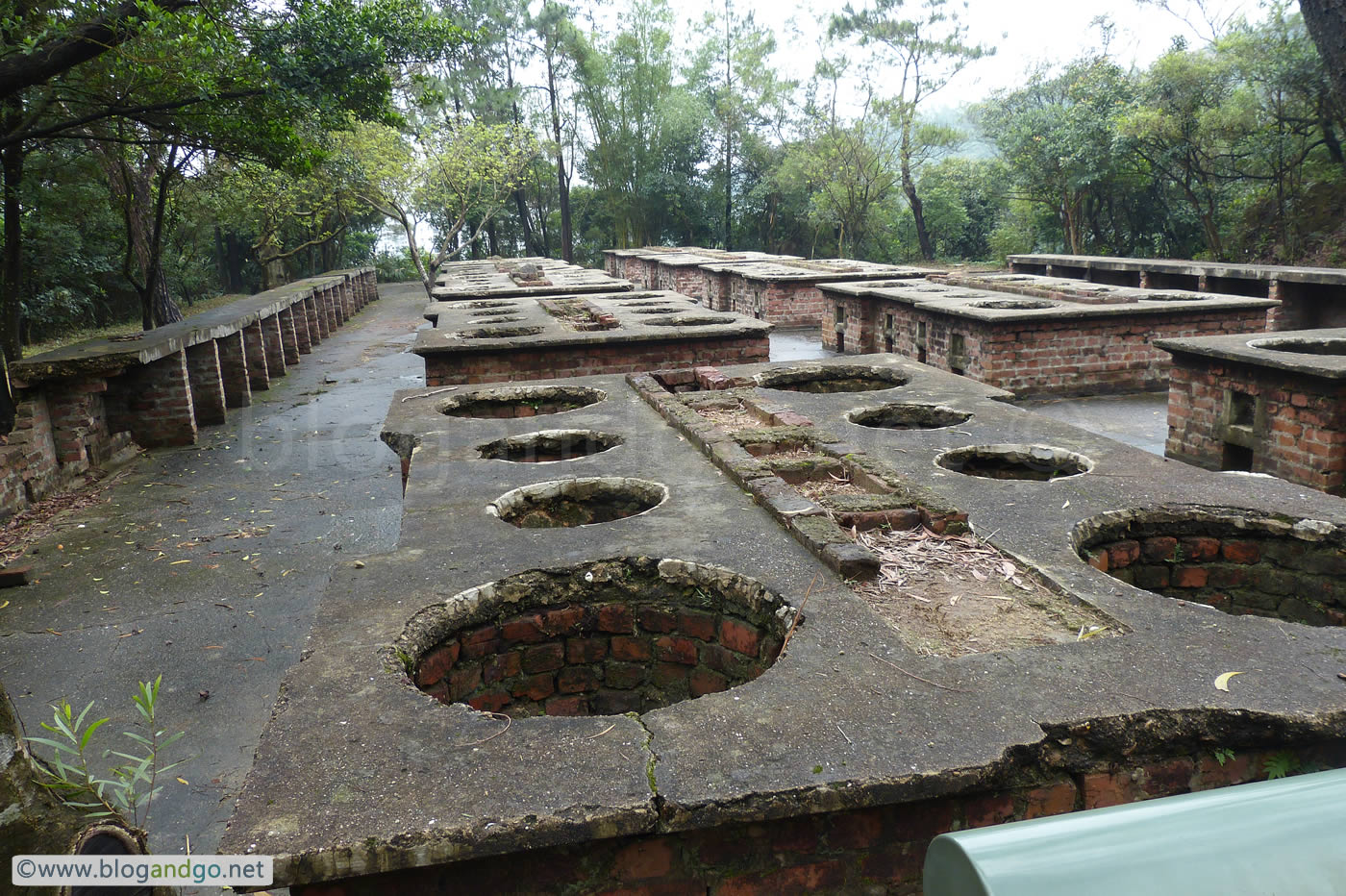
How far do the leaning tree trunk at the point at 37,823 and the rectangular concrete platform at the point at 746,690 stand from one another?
0.99ft

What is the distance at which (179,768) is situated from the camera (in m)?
3.39

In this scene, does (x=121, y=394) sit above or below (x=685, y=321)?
below

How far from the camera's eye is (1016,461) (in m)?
4.57

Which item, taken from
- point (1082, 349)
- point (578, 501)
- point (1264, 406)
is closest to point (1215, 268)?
point (1082, 349)

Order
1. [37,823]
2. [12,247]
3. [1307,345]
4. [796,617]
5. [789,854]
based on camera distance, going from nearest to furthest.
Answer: [37,823]
[789,854]
[796,617]
[1307,345]
[12,247]

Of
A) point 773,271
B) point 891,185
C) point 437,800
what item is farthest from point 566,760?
point 891,185

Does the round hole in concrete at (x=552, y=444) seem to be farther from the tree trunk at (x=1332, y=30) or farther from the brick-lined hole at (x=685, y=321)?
the tree trunk at (x=1332, y=30)

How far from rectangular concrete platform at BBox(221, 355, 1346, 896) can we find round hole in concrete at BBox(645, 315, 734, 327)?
4818 millimetres

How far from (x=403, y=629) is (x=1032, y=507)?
2.44 metres

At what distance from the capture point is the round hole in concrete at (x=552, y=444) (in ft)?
16.2

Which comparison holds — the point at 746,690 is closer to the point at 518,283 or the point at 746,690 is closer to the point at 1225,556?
the point at 1225,556

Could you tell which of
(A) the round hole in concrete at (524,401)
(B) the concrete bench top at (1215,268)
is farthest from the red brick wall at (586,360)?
(B) the concrete bench top at (1215,268)

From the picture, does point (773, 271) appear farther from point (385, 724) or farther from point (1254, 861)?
point (1254, 861)

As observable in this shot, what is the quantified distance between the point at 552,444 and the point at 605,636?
7.28 ft
